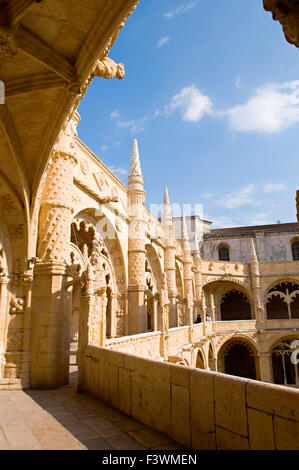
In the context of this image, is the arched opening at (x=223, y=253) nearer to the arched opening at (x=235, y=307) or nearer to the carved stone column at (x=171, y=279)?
the arched opening at (x=235, y=307)

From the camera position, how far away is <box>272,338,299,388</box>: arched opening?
989 inches

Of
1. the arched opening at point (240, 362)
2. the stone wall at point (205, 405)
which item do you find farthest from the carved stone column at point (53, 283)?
the arched opening at point (240, 362)

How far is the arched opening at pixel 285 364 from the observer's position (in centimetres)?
A: 2511

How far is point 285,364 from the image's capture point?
27.3m

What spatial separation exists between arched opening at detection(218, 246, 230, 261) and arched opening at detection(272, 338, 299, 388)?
1043cm

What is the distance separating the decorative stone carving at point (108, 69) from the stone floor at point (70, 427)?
5.51m

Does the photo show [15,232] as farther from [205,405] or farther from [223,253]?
[223,253]

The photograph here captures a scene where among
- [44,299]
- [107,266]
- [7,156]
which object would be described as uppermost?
[7,156]

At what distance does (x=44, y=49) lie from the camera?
497cm

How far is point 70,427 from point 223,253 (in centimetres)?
3211

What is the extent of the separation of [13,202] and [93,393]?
454 centimetres
